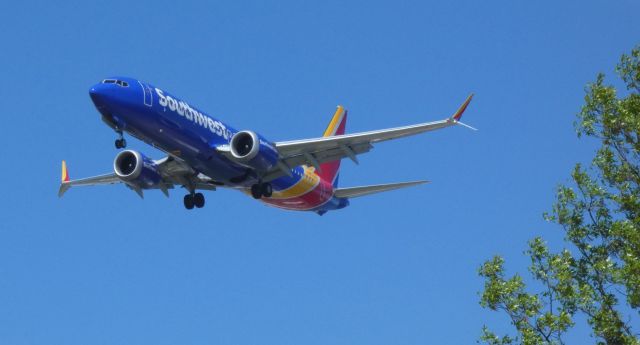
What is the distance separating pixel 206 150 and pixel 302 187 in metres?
8.97

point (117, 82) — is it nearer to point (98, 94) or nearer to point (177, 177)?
point (98, 94)

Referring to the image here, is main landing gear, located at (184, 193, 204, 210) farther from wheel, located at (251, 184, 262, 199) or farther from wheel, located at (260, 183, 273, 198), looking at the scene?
wheel, located at (260, 183, 273, 198)

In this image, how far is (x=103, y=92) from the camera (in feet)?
137

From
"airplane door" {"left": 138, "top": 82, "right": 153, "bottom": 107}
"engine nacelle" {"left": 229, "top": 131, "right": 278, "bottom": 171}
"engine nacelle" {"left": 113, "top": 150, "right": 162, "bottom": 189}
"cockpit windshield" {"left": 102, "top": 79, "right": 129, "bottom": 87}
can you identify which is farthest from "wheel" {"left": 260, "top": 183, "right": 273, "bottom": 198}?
"cockpit windshield" {"left": 102, "top": 79, "right": 129, "bottom": 87}

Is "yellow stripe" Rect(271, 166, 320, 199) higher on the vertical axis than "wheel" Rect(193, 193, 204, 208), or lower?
higher

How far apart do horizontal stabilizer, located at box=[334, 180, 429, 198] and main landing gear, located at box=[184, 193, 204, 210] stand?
8383 mm

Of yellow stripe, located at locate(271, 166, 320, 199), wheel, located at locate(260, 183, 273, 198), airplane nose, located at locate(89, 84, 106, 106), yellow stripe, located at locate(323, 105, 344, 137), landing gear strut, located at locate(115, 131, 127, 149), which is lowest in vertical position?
landing gear strut, located at locate(115, 131, 127, 149)

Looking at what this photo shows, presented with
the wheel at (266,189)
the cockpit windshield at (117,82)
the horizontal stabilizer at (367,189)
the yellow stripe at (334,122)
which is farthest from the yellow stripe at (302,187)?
the cockpit windshield at (117,82)

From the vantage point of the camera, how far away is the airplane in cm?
4228

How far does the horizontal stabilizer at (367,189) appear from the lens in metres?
49.4

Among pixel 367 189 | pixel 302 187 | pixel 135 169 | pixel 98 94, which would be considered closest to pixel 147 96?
pixel 98 94

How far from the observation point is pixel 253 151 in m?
45.3

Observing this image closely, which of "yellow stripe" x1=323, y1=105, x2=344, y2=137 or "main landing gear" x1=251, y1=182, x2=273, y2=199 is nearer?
"main landing gear" x1=251, y1=182, x2=273, y2=199

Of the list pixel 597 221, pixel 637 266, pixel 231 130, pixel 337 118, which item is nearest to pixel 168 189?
pixel 231 130
